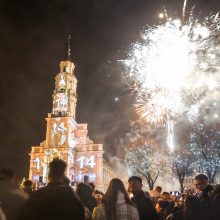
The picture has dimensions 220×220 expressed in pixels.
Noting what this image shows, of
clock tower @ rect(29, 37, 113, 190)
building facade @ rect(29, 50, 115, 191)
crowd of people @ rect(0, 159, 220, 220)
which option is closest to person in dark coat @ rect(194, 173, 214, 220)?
crowd of people @ rect(0, 159, 220, 220)

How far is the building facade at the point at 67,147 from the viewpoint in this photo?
6244cm

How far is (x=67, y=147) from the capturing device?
203 ft

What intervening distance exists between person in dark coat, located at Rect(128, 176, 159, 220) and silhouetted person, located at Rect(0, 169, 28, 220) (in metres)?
2.25

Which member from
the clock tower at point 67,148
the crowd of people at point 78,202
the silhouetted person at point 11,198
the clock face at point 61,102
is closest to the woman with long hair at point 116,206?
the crowd of people at point 78,202

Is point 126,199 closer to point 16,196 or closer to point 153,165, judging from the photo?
point 16,196

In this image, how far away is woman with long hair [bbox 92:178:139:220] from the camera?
5.37 metres

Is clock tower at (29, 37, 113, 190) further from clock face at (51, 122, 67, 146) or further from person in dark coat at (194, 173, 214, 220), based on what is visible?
person in dark coat at (194, 173, 214, 220)

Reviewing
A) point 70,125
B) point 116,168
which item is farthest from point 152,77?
point 116,168

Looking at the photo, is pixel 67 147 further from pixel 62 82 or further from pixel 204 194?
pixel 204 194

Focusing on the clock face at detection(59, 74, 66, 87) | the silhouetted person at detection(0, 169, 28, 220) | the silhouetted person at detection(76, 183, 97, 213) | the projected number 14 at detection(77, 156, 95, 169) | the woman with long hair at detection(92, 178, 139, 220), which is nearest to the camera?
the silhouetted person at detection(0, 169, 28, 220)

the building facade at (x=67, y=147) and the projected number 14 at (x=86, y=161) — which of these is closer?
the building facade at (x=67, y=147)

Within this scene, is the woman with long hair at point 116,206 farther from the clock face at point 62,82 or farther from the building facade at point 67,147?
the clock face at point 62,82

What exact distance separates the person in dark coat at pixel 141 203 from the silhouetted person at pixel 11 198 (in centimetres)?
225

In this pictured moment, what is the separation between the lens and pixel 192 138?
3650 cm
